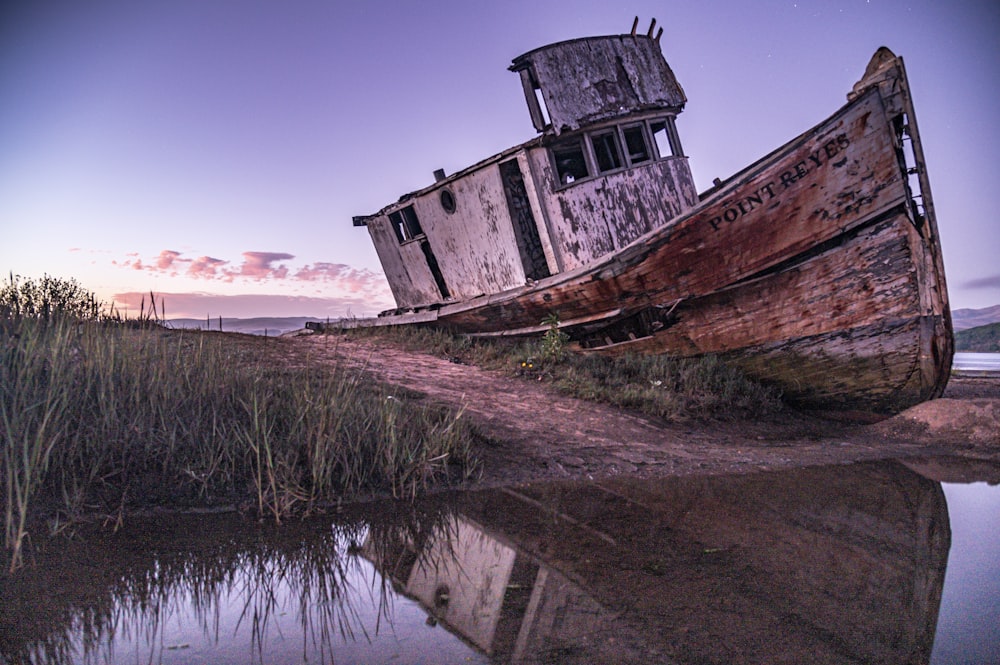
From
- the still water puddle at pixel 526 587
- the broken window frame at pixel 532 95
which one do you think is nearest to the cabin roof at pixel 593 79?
the broken window frame at pixel 532 95

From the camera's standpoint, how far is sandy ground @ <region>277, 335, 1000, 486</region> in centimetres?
420

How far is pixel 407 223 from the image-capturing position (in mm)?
10656

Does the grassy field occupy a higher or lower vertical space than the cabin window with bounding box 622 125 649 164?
lower

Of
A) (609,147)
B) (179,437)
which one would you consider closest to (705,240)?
(609,147)

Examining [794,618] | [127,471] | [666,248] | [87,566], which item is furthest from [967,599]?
[666,248]

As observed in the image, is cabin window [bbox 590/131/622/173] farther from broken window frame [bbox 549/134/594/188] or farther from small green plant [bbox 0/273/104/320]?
small green plant [bbox 0/273/104/320]

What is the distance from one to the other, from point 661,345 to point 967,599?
→ 16.4 feet

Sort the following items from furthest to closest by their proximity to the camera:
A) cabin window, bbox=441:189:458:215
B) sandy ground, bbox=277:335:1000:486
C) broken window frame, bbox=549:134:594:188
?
cabin window, bbox=441:189:458:215, broken window frame, bbox=549:134:594:188, sandy ground, bbox=277:335:1000:486

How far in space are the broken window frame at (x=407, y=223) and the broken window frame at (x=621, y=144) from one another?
128 inches

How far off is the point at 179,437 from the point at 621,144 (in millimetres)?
6704

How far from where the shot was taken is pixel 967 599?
2.10 m

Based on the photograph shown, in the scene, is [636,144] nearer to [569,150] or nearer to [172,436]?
[569,150]

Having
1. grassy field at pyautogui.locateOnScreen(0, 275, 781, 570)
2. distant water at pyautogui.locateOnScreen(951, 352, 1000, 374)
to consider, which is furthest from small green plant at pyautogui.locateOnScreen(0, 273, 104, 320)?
distant water at pyautogui.locateOnScreen(951, 352, 1000, 374)

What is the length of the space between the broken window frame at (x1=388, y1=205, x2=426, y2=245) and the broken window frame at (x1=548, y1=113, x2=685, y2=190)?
326cm
